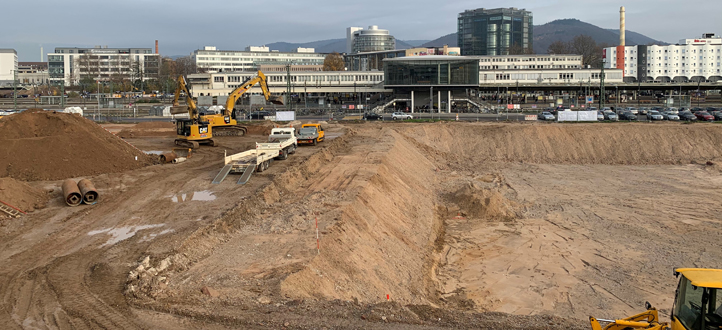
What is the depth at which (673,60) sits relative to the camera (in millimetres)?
144375

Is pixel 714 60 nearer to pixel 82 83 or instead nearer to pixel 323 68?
pixel 323 68

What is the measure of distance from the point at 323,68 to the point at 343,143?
10163cm

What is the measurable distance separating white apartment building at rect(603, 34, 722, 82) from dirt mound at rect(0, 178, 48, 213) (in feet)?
467

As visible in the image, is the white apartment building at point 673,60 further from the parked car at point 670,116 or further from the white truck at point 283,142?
the white truck at point 283,142

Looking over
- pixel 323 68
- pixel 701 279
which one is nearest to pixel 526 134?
pixel 701 279

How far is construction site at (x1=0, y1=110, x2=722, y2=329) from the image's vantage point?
13227 millimetres

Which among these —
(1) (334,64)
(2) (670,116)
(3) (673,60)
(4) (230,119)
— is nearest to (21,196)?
(4) (230,119)

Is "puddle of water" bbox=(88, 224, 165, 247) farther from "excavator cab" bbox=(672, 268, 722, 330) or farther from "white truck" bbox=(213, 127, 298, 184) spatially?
"excavator cab" bbox=(672, 268, 722, 330)

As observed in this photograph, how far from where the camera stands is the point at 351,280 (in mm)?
15711

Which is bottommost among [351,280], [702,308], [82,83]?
[351,280]

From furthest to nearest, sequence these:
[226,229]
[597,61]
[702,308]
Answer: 1. [597,61]
2. [226,229]
3. [702,308]

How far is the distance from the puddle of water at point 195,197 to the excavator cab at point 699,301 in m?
17.9

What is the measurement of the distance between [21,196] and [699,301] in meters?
22.7

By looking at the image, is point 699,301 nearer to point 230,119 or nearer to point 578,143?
point 230,119
